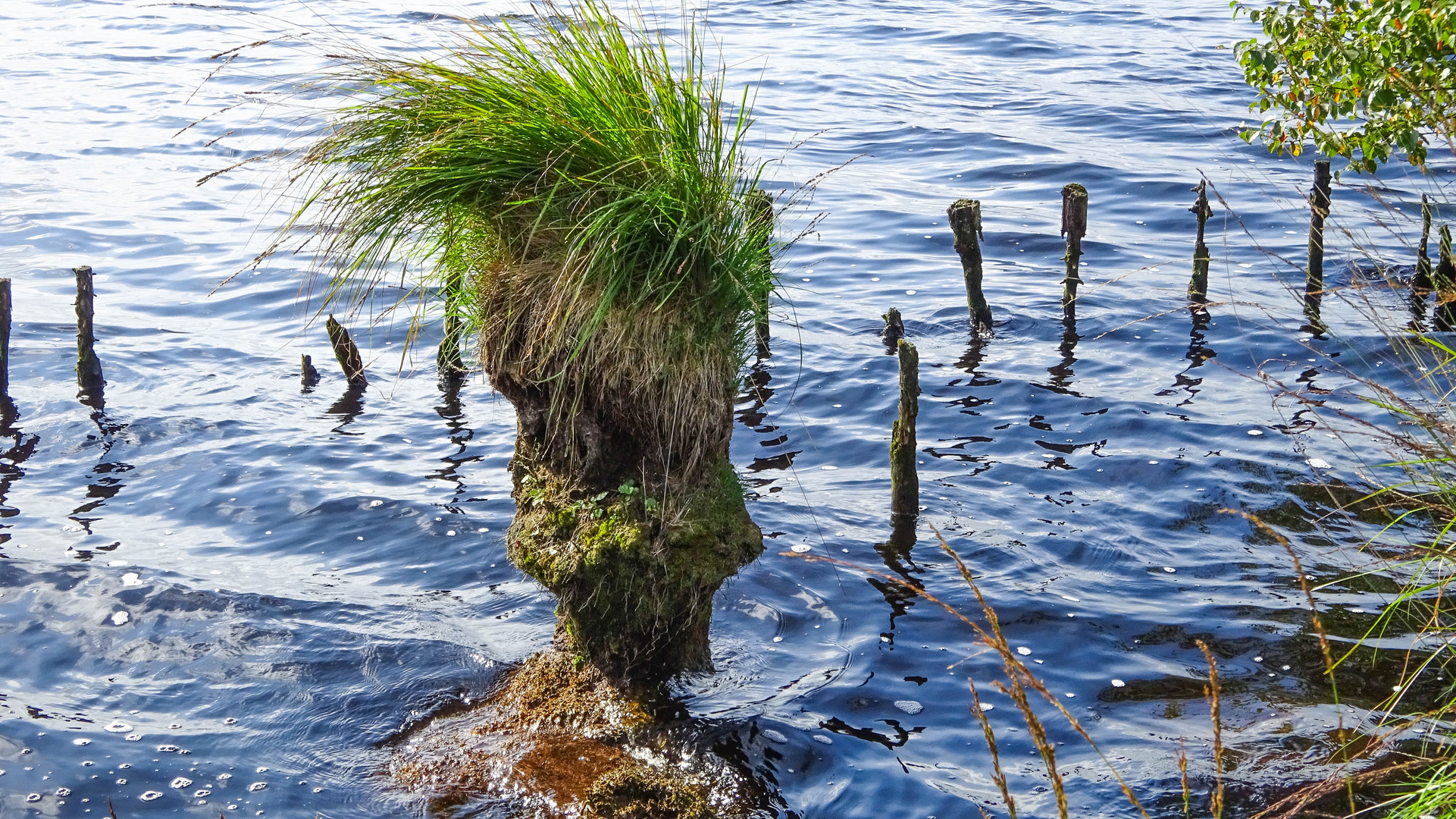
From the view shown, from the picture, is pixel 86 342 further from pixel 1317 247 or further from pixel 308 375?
pixel 1317 247

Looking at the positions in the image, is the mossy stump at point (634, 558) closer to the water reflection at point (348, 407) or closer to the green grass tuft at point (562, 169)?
the green grass tuft at point (562, 169)

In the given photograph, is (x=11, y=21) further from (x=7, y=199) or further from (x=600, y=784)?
(x=600, y=784)

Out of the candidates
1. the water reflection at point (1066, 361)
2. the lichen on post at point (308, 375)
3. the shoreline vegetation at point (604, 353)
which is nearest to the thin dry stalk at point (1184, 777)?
the shoreline vegetation at point (604, 353)

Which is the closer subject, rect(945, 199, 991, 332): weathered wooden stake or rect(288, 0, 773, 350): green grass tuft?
rect(288, 0, 773, 350): green grass tuft

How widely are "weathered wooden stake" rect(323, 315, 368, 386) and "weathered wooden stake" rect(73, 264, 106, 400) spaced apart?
2.48m

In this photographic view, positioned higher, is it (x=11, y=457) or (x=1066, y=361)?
(x=1066, y=361)

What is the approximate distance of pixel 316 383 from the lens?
1423cm

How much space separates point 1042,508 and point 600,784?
564 cm

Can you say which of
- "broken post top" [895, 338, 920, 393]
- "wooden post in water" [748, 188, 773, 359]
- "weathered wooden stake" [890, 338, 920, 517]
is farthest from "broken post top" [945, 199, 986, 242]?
"wooden post in water" [748, 188, 773, 359]

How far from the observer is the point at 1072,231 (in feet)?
46.6

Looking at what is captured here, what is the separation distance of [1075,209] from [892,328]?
256 cm

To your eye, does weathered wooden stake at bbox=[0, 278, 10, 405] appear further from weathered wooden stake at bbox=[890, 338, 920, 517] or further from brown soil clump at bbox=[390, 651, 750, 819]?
weathered wooden stake at bbox=[890, 338, 920, 517]

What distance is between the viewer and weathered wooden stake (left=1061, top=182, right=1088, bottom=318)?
13820mm

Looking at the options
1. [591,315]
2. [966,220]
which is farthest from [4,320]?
[966,220]
